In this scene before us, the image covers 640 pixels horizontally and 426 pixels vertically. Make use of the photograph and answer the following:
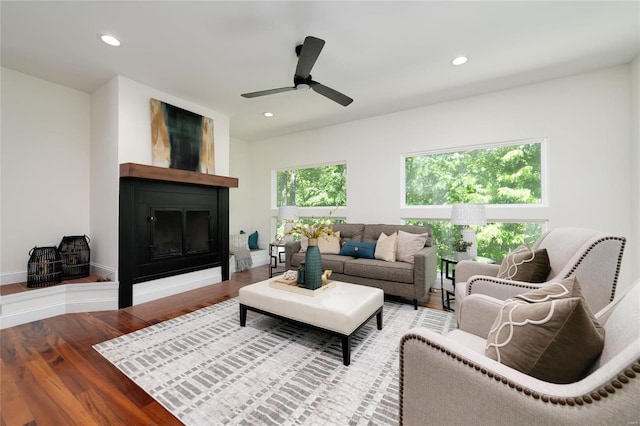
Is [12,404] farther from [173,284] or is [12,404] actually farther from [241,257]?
[241,257]

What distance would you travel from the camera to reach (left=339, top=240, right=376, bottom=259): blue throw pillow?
362 cm

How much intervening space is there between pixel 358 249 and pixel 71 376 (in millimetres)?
3009

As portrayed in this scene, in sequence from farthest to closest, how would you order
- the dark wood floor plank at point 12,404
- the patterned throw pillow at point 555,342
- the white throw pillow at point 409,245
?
the white throw pillow at point 409,245, the dark wood floor plank at point 12,404, the patterned throw pillow at point 555,342

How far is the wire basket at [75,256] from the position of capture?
3.22m

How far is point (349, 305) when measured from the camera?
6.87 ft

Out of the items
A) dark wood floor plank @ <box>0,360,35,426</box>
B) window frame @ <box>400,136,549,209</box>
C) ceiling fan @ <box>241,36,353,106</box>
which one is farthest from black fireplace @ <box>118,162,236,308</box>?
window frame @ <box>400,136,549,209</box>

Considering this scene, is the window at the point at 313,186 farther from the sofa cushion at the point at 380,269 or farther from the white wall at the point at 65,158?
the white wall at the point at 65,158

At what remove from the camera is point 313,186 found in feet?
17.3

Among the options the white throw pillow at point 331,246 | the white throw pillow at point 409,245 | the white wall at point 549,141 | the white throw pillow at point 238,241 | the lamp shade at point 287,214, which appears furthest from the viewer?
the white throw pillow at point 238,241

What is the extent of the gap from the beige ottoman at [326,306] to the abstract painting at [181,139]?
223cm

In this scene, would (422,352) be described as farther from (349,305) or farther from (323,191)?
(323,191)

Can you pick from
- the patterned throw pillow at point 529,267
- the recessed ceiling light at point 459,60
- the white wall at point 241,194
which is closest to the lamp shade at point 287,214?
the white wall at point 241,194

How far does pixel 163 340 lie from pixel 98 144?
111 inches

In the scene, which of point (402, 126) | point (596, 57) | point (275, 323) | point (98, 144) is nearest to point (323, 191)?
point (402, 126)
